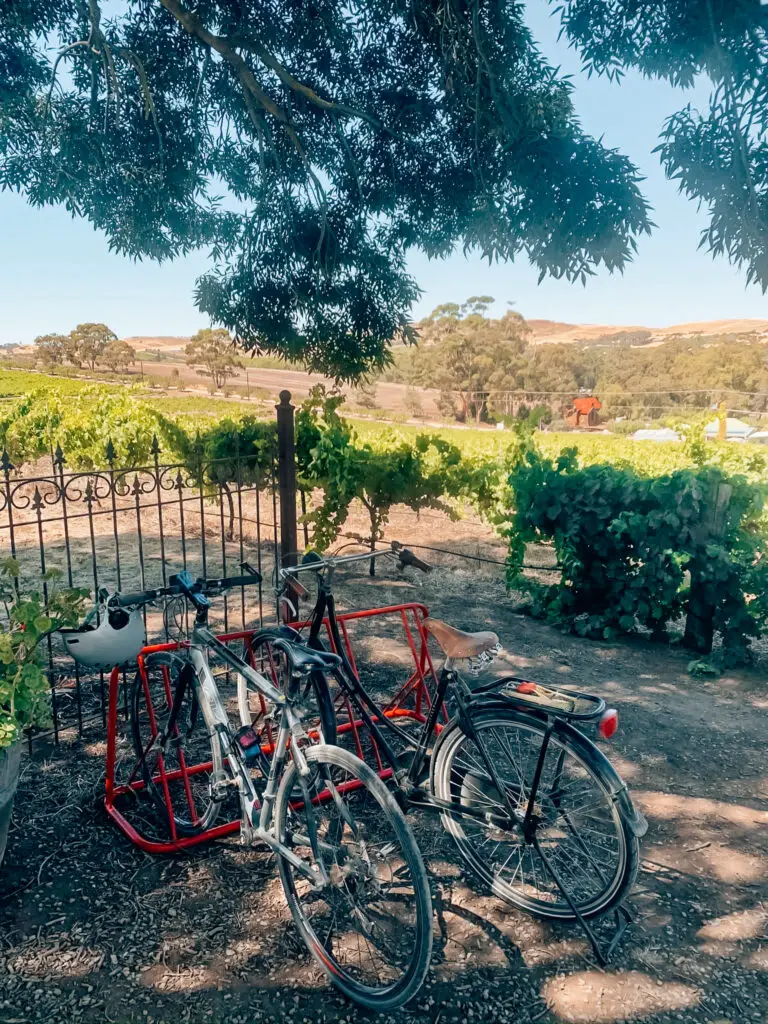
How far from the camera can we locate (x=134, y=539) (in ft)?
36.6

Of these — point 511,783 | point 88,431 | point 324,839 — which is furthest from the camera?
point 88,431

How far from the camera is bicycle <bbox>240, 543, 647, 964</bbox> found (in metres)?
2.60

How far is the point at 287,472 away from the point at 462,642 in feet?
9.19

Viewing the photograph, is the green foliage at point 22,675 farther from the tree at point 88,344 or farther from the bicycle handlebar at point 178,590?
the tree at point 88,344

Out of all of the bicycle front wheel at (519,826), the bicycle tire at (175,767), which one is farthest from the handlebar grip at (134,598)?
the bicycle front wheel at (519,826)

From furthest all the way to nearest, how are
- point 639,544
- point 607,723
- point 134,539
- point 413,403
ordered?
point 413,403 < point 134,539 < point 639,544 < point 607,723

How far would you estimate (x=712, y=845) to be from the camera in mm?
3377

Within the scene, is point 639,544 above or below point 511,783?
above

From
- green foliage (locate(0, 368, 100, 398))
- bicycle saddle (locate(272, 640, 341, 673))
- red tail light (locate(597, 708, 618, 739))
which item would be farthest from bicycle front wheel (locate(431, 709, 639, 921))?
green foliage (locate(0, 368, 100, 398))

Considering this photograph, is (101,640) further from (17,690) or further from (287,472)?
(287,472)

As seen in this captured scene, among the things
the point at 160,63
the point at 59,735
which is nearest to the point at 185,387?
the point at 160,63

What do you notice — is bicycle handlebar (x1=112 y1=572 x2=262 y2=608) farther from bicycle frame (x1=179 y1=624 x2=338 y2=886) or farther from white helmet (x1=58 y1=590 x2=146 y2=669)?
white helmet (x1=58 y1=590 x2=146 y2=669)

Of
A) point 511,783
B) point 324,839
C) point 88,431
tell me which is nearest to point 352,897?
point 324,839

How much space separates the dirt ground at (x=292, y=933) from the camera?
241cm
